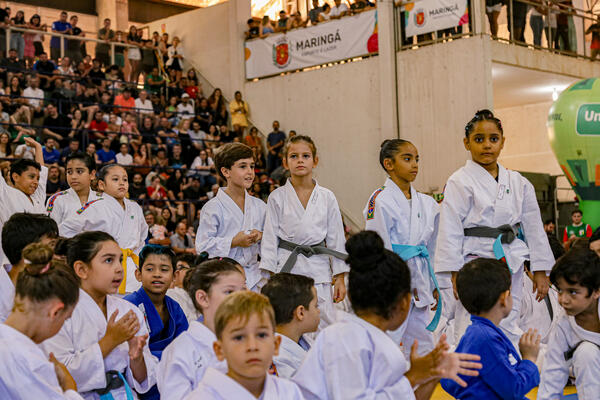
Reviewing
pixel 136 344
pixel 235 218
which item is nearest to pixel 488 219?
pixel 235 218

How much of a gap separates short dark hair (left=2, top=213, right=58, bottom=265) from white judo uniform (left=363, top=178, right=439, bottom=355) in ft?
6.15

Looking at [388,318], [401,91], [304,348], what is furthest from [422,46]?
[388,318]

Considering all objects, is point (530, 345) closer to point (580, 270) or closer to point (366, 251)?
point (580, 270)

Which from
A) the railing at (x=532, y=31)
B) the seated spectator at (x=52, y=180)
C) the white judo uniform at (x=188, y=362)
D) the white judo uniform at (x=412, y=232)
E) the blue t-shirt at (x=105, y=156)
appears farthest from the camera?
the railing at (x=532, y=31)

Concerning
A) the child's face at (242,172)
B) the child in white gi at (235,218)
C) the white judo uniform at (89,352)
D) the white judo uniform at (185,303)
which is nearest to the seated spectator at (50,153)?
the white judo uniform at (185,303)

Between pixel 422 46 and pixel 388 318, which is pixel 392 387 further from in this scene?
pixel 422 46

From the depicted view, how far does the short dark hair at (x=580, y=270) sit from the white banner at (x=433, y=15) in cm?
989

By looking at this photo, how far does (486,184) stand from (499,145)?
26cm

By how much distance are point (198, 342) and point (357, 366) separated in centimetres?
97

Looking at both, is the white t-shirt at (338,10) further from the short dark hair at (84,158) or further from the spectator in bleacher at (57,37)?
the short dark hair at (84,158)

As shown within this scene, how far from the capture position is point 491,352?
10.8 ft

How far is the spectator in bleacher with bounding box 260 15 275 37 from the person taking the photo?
643 inches

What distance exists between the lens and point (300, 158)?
502 centimetres

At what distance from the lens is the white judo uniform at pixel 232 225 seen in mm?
5156
